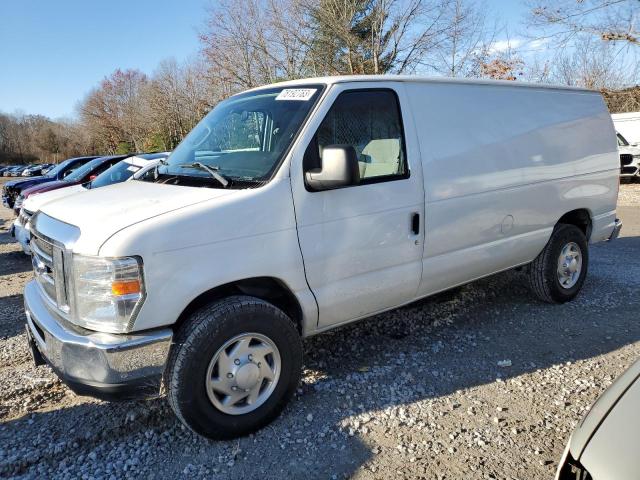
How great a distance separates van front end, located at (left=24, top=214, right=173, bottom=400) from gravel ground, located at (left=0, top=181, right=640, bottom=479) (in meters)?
0.55

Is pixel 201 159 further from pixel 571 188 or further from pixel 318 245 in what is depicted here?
pixel 571 188

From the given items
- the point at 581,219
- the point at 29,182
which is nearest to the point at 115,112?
the point at 29,182

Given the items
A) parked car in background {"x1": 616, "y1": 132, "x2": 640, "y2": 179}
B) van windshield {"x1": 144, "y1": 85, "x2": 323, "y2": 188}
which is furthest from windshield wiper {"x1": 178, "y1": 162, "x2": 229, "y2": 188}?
parked car in background {"x1": 616, "y1": 132, "x2": 640, "y2": 179}

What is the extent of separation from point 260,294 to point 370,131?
1.37 metres

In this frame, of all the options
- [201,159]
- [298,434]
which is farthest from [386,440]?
[201,159]

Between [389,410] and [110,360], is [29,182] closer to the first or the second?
[110,360]

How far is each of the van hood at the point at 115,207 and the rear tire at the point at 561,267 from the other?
3.43 meters

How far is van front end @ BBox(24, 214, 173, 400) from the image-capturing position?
2441mm

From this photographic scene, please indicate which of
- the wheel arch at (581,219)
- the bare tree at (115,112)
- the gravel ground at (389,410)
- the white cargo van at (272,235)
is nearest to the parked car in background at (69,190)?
the gravel ground at (389,410)

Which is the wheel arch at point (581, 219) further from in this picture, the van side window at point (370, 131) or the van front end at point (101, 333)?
the van front end at point (101, 333)

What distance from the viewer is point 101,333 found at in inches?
99.6

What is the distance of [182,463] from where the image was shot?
2.72 metres

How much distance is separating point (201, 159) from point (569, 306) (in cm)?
399

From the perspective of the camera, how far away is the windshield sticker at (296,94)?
10.5 ft
